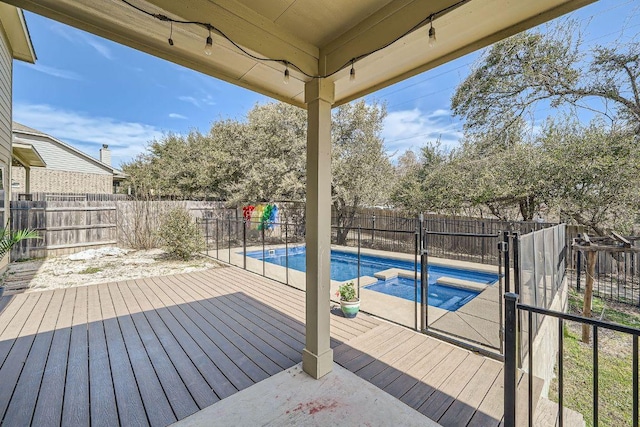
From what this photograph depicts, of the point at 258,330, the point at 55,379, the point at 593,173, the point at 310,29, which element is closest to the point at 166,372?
the point at 55,379

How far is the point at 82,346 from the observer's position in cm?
270

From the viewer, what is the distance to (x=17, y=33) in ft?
16.4

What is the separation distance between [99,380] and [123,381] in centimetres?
19

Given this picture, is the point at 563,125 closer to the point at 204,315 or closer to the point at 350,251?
the point at 350,251

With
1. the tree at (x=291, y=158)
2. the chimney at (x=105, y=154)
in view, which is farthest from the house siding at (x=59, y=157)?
the tree at (x=291, y=158)

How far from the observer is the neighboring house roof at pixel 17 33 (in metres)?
4.43

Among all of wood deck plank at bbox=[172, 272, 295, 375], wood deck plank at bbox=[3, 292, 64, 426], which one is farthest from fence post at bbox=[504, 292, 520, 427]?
wood deck plank at bbox=[3, 292, 64, 426]

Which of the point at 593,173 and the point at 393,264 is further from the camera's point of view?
the point at 393,264

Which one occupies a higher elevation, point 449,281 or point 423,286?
point 423,286

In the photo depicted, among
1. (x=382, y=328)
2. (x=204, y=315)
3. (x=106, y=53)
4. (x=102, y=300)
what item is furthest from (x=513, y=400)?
(x=106, y=53)

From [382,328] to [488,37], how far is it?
2.81 m

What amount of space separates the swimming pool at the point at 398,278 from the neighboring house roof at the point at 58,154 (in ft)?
39.2

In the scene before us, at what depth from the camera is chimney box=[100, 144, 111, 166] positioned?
1742cm

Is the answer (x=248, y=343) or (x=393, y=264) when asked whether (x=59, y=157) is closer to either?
(x=393, y=264)
